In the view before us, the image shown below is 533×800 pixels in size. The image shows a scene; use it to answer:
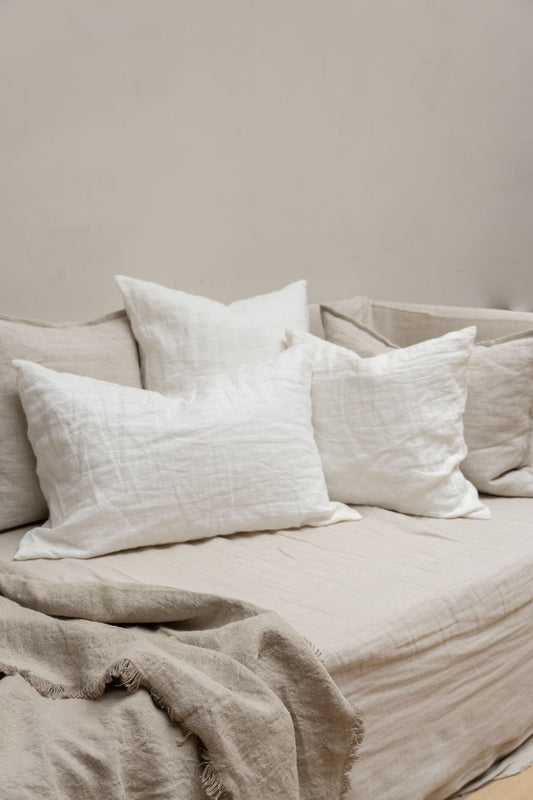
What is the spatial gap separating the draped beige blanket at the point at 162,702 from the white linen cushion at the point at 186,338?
0.70 meters

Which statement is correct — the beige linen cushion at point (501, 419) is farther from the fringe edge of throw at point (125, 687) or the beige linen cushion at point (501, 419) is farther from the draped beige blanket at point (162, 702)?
the fringe edge of throw at point (125, 687)

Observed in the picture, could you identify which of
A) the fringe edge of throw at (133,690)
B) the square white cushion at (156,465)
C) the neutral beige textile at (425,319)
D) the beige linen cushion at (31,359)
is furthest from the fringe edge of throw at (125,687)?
the neutral beige textile at (425,319)

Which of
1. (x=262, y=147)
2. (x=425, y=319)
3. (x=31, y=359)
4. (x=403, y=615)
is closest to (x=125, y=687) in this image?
(x=403, y=615)

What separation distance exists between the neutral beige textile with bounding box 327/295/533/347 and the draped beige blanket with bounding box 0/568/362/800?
1205mm

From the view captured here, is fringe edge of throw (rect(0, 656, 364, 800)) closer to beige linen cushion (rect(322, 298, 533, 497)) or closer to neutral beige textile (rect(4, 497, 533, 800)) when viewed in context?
neutral beige textile (rect(4, 497, 533, 800))

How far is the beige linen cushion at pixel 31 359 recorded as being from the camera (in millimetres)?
1752

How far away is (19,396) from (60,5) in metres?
0.99

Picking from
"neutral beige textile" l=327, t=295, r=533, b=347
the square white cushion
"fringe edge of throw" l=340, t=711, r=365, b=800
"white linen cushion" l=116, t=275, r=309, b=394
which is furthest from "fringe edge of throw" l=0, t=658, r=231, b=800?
"neutral beige textile" l=327, t=295, r=533, b=347

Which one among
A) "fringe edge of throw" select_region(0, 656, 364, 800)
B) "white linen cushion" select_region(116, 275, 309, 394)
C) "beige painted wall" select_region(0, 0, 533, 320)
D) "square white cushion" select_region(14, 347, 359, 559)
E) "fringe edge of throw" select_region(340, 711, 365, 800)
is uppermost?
"beige painted wall" select_region(0, 0, 533, 320)

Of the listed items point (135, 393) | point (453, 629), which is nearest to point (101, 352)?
point (135, 393)

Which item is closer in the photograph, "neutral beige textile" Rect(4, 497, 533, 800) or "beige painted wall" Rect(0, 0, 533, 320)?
"neutral beige textile" Rect(4, 497, 533, 800)

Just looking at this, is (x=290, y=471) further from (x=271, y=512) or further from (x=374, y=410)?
(x=374, y=410)

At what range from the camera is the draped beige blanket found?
101cm

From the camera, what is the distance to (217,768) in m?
1.04
